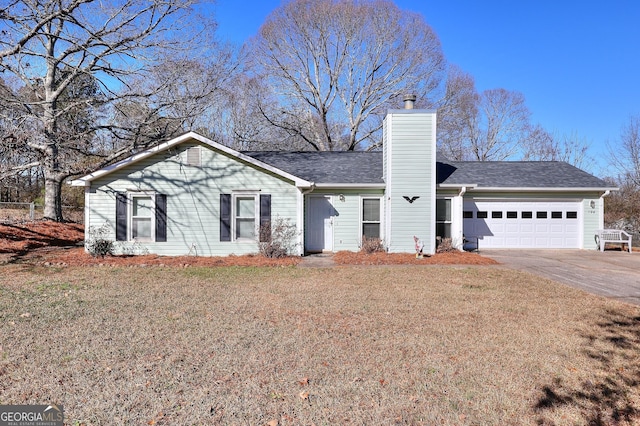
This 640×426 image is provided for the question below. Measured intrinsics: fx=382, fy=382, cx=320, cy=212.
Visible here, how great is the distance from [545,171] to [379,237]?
8.17m

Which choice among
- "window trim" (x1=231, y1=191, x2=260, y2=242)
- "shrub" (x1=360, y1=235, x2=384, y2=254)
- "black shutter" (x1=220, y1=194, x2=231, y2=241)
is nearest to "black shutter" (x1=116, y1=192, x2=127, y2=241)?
"black shutter" (x1=220, y1=194, x2=231, y2=241)

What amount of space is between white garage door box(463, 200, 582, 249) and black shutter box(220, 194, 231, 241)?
8.79 m

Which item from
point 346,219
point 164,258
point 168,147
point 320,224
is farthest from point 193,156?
point 346,219

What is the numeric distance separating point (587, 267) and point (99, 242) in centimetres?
1391

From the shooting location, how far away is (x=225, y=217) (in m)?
12.1

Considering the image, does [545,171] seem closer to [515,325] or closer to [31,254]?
[515,325]

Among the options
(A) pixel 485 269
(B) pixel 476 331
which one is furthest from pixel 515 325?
(A) pixel 485 269

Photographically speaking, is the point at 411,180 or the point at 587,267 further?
the point at 411,180

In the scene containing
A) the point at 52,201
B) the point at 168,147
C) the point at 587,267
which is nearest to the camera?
the point at 587,267

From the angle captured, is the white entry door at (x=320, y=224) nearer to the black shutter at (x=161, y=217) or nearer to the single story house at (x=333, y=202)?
the single story house at (x=333, y=202)

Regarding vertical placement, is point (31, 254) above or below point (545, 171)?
below

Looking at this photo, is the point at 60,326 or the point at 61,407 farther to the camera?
the point at 60,326

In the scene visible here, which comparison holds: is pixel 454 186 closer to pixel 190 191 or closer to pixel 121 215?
pixel 190 191

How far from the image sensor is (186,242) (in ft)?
39.5
